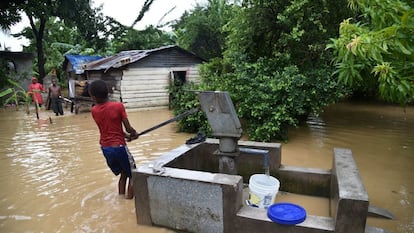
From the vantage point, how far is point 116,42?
21109 mm

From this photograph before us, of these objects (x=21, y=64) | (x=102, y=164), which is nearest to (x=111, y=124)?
(x=102, y=164)

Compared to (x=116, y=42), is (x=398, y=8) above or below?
below

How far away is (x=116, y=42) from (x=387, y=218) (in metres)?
20.6

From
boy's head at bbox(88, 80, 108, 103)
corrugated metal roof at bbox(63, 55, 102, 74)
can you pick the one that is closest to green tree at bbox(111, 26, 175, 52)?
corrugated metal roof at bbox(63, 55, 102, 74)

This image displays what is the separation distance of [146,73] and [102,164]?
25.7 ft

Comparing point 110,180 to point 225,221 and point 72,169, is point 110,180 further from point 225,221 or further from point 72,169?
point 225,221

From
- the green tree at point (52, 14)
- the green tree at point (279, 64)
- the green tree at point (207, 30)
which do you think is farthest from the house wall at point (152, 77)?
the green tree at point (52, 14)

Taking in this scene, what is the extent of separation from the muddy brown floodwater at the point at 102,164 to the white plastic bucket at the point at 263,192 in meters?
0.85

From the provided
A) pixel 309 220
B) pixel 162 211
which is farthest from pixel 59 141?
pixel 309 220

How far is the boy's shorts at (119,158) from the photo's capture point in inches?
146

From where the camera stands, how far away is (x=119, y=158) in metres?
3.76

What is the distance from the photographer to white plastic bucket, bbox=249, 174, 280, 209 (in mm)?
3271

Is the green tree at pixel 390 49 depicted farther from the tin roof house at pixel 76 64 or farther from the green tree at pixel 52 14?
the green tree at pixel 52 14

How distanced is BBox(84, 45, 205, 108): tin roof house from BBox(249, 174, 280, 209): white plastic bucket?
9896mm
